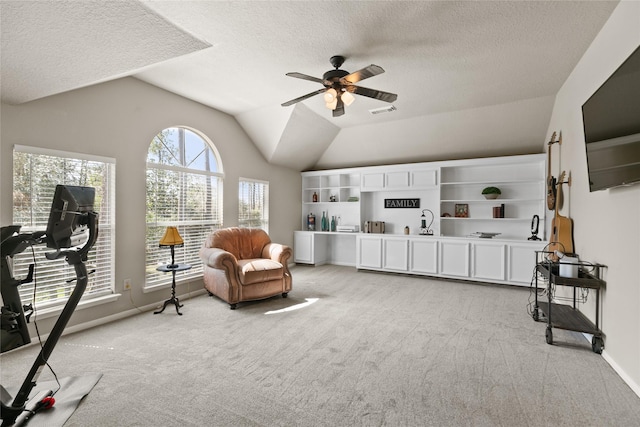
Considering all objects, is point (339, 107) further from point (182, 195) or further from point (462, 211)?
point (462, 211)

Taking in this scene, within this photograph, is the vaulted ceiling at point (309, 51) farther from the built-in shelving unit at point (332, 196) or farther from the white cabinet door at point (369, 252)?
the white cabinet door at point (369, 252)

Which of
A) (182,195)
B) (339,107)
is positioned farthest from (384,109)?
(182,195)

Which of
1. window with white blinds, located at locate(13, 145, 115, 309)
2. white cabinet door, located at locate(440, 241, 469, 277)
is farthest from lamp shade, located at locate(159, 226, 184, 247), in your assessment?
white cabinet door, located at locate(440, 241, 469, 277)

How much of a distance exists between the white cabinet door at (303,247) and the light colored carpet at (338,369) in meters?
2.82

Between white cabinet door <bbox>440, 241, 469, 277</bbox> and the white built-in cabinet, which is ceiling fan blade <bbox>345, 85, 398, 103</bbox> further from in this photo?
white cabinet door <bbox>440, 241, 469, 277</bbox>

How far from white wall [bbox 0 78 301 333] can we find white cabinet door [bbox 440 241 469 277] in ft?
12.4

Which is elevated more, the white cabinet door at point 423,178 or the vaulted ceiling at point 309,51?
the vaulted ceiling at point 309,51

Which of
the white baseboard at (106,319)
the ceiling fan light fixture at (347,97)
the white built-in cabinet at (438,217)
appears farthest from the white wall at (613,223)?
the white baseboard at (106,319)

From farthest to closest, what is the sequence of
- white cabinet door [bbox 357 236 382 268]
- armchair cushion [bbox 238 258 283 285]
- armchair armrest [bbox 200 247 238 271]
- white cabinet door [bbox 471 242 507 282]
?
white cabinet door [bbox 357 236 382 268]
white cabinet door [bbox 471 242 507 282]
armchair cushion [bbox 238 258 283 285]
armchair armrest [bbox 200 247 238 271]

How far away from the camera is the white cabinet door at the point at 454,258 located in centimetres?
522

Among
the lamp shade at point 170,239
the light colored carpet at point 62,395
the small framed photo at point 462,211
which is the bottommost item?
the light colored carpet at point 62,395

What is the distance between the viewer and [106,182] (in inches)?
134

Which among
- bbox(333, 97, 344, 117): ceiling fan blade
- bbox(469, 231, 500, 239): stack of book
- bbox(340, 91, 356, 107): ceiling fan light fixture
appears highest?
bbox(340, 91, 356, 107): ceiling fan light fixture

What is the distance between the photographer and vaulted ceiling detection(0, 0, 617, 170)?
2.07 m
